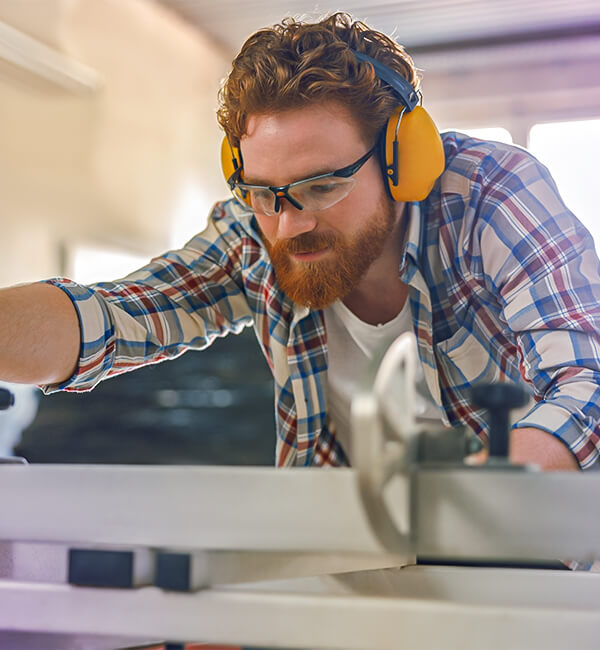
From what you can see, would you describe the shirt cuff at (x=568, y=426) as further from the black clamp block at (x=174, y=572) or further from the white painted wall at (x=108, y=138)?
the white painted wall at (x=108, y=138)

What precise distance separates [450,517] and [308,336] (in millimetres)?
918

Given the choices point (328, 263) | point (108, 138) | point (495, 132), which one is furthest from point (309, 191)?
point (495, 132)

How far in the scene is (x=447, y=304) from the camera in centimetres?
131

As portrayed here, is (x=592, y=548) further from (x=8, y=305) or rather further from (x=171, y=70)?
(x=171, y=70)

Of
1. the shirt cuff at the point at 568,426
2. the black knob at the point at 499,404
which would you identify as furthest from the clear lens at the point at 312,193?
the black knob at the point at 499,404

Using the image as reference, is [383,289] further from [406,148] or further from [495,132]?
[495,132]

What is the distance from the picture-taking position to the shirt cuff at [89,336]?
117 centimetres

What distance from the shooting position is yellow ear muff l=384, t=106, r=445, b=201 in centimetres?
121

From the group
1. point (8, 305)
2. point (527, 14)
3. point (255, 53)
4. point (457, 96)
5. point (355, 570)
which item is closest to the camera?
point (355, 570)

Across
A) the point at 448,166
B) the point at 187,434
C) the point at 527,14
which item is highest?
the point at 527,14

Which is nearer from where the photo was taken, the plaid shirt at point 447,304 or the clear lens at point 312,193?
the plaid shirt at point 447,304

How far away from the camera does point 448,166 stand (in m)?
1.31

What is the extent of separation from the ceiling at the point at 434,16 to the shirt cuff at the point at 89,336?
306cm

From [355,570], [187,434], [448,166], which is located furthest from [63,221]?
[355,570]
